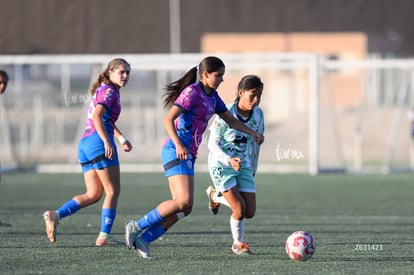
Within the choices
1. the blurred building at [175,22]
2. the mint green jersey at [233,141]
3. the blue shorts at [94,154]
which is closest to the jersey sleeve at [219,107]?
the mint green jersey at [233,141]

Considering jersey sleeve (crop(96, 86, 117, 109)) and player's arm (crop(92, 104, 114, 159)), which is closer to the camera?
player's arm (crop(92, 104, 114, 159))

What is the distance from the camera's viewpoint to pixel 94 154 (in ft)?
32.6

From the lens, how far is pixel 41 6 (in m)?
27.8

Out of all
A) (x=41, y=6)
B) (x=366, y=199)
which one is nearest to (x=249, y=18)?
(x=41, y=6)

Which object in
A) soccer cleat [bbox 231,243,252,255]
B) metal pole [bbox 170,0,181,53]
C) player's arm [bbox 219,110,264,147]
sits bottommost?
soccer cleat [bbox 231,243,252,255]

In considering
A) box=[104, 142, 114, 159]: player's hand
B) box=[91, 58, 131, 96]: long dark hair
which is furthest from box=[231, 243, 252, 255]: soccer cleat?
box=[91, 58, 131, 96]: long dark hair

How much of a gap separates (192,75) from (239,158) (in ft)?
3.01

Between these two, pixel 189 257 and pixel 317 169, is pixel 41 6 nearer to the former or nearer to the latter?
pixel 317 169

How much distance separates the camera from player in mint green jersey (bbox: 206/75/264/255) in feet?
31.0

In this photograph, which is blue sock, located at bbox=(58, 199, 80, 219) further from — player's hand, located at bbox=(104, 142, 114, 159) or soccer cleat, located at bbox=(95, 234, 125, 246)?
player's hand, located at bbox=(104, 142, 114, 159)

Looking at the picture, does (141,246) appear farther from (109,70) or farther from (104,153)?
(109,70)

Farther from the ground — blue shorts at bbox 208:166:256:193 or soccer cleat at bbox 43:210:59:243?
blue shorts at bbox 208:166:256:193

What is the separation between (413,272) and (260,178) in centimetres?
1340

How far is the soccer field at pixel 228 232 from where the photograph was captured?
8.58m
